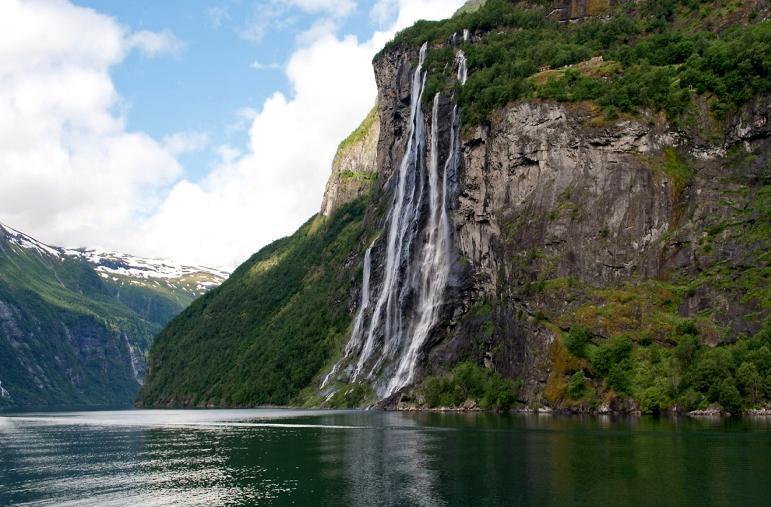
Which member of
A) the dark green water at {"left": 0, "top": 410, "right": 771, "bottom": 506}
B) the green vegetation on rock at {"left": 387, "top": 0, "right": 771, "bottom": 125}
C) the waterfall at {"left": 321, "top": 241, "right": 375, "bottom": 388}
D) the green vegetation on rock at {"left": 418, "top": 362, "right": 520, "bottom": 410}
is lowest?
the dark green water at {"left": 0, "top": 410, "right": 771, "bottom": 506}

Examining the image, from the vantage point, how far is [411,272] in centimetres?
14175

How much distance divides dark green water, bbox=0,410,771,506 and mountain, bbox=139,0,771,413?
46.0 feet

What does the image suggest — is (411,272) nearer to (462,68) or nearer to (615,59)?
(462,68)

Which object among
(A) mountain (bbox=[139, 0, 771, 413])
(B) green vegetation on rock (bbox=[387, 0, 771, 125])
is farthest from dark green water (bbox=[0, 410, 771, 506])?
(B) green vegetation on rock (bbox=[387, 0, 771, 125])

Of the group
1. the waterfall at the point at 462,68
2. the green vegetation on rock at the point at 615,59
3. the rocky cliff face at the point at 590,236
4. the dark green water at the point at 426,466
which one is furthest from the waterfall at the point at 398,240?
the dark green water at the point at 426,466

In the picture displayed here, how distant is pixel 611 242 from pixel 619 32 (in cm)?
5355

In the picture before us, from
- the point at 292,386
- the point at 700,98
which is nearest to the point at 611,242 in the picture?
the point at 700,98

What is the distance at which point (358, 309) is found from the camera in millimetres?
173250

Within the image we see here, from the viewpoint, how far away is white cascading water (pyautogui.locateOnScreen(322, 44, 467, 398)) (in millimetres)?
133625

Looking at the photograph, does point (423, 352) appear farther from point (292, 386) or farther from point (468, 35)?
point (468, 35)

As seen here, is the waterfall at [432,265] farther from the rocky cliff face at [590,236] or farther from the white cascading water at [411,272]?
the rocky cliff face at [590,236]

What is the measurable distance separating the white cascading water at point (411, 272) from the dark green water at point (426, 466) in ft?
167

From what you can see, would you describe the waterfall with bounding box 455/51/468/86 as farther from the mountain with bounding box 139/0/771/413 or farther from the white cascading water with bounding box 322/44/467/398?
the mountain with bounding box 139/0/771/413

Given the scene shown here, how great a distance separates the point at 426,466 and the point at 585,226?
63221mm
